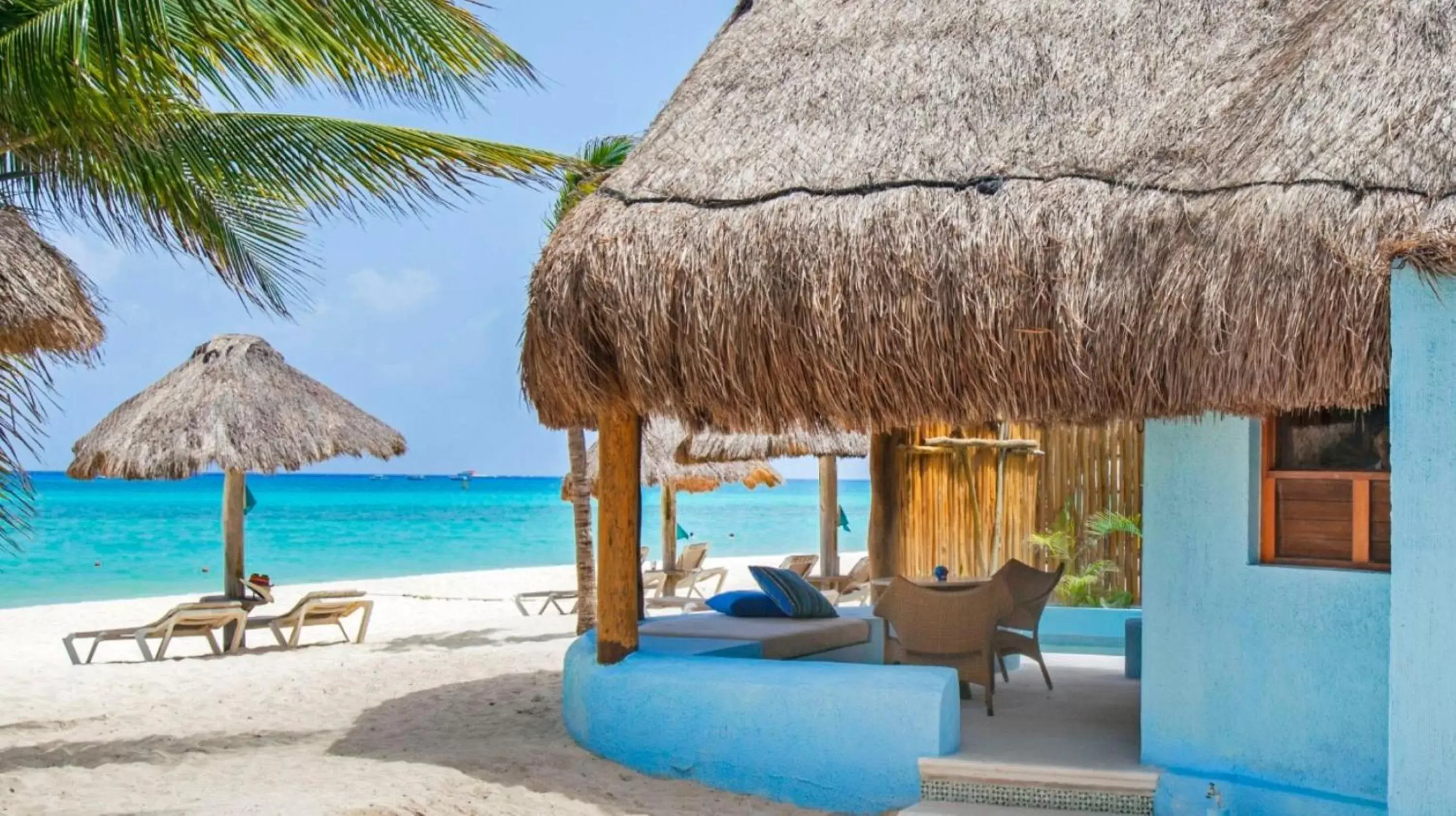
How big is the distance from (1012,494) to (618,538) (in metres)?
5.77

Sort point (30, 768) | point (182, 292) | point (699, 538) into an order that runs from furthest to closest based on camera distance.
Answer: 1. point (182, 292)
2. point (699, 538)
3. point (30, 768)

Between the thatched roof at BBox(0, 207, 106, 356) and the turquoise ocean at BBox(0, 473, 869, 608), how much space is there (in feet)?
72.4

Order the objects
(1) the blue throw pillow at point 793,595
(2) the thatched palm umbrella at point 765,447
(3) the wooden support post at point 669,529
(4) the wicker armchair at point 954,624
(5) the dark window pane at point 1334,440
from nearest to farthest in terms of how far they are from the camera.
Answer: (5) the dark window pane at point 1334,440 → (4) the wicker armchair at point 954,624 → (1) the blue throw pillow at point 793,595 → (2) the thatched palm umbrella at point 765,447 → (3) the wooden support post at point 669,529

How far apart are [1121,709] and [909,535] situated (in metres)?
4.99

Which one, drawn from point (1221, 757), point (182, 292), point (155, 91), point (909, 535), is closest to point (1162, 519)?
point (1221, 757)

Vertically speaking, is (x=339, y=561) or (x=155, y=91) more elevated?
(x=155, y=91)

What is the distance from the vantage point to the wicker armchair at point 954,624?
21.0ft

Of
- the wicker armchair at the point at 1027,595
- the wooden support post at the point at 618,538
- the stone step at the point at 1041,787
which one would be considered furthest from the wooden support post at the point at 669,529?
the stone step at the point at 1041,787

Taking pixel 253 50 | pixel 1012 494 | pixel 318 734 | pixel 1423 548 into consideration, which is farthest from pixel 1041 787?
pixel 1012 494

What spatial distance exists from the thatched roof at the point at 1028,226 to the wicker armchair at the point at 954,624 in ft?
3.93

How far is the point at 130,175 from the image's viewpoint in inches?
220

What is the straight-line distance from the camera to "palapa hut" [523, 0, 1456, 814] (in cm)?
452

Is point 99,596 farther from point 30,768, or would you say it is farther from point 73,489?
point 73,489

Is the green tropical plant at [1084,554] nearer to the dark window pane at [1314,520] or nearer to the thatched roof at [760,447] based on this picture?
the thatched roof at [760,447]
